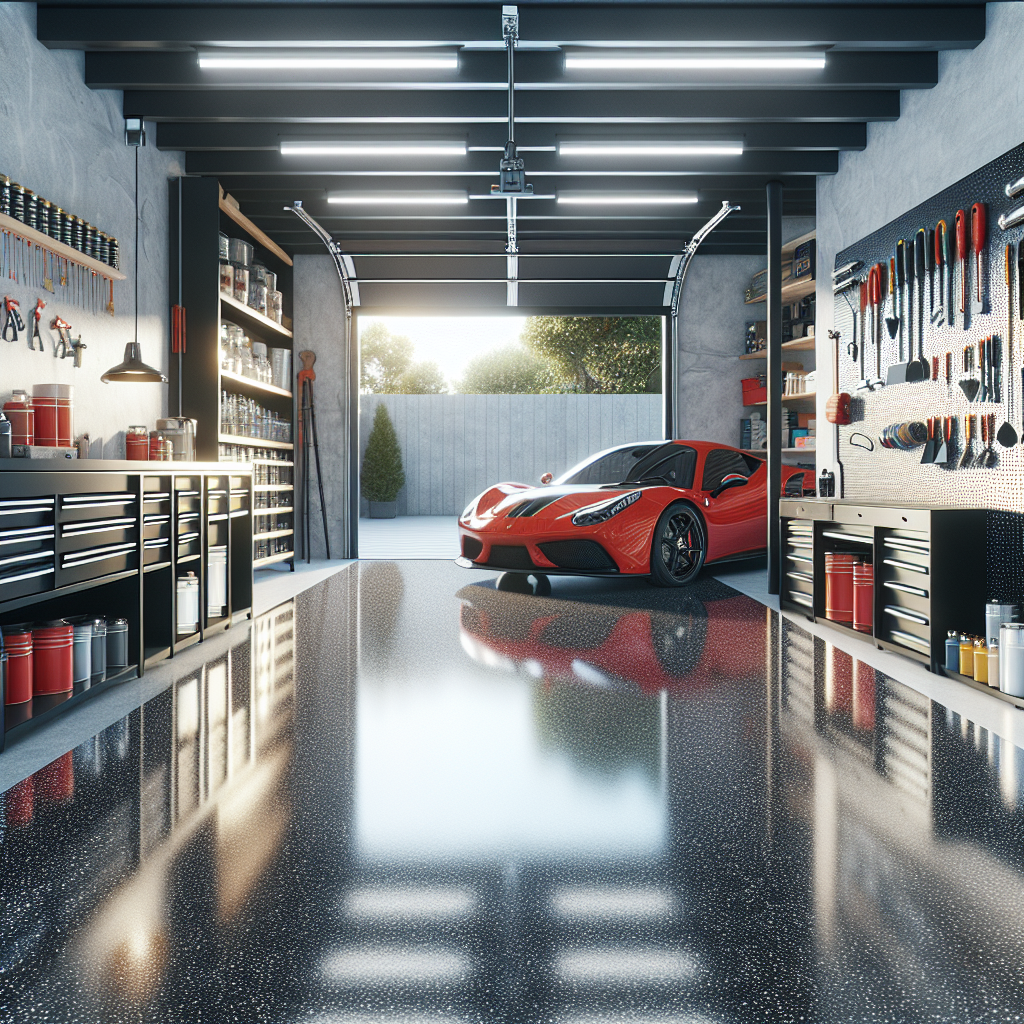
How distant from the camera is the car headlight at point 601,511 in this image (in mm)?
5297

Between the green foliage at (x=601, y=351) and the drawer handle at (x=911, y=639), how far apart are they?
18.1m

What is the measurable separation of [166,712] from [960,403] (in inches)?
143

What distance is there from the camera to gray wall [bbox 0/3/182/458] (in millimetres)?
3773

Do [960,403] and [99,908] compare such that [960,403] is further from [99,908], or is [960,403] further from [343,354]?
[343,354]

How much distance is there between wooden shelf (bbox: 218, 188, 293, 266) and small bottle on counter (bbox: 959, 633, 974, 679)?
17.6 ft

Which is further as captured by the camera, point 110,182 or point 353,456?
point 353,456

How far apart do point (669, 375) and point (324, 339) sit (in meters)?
3.50

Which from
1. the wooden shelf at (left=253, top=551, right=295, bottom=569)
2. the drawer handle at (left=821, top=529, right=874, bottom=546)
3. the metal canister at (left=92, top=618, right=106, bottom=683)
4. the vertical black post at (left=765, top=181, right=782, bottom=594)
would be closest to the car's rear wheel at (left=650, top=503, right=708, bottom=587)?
the vertical black post at (left=765, top=181, right=782, bottom=594)

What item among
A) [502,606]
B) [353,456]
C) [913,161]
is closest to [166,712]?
[502,606]

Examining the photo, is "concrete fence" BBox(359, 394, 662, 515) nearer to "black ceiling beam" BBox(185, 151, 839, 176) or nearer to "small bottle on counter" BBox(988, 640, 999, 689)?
"black ceiling beam" BBox(185, 151, 839, 176)

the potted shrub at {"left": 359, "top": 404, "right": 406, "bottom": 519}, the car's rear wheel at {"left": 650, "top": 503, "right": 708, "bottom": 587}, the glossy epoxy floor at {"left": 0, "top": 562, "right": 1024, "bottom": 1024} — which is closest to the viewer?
the glossy epoxy floor at {"left": 0, "top": 562, "right": 1024, "bottom": 1024}

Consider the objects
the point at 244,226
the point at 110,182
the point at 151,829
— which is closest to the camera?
the point at 151,829

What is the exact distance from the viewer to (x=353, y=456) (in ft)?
27.5

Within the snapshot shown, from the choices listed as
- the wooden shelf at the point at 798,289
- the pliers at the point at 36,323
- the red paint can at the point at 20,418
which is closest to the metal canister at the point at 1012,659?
the red paint can at the point at 20,418
